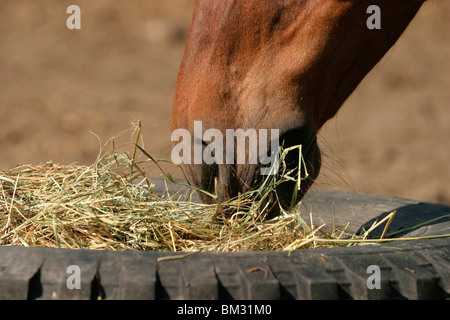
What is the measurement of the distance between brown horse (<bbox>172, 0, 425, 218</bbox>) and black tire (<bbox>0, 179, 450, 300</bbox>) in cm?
42

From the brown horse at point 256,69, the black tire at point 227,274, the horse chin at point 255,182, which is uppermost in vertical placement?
the brown horse at point 256,69

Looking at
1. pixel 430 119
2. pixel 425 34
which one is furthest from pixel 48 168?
pixel 425 34

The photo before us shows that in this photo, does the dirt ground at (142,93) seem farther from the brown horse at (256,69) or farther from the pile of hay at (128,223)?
the brown horse at (256,69)

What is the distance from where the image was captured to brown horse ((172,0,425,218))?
5.62 feet

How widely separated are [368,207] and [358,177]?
101 inches

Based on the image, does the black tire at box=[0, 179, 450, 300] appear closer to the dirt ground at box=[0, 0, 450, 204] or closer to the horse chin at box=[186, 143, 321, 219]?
the horse chin at box=[186, 143, 321, 219]

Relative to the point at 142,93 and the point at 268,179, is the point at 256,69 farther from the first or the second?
the point at 142,93

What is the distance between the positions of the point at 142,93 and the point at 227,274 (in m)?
5.20

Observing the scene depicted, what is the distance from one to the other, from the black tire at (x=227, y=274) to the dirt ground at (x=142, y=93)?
3.18 m

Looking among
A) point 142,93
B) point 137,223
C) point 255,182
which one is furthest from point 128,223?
point 142,93

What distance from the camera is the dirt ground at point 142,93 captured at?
5219 millimetres

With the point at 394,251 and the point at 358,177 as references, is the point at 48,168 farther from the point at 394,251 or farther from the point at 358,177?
the point at 358,177

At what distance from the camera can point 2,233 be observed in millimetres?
1722

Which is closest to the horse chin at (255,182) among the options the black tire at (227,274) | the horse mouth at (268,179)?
the horse mouth at (268,179)
